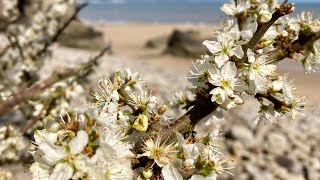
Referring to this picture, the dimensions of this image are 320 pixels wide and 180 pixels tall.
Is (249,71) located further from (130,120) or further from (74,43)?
(74,43)

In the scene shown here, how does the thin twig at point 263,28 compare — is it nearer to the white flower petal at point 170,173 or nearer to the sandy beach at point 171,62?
the white flower petal at point 170,173

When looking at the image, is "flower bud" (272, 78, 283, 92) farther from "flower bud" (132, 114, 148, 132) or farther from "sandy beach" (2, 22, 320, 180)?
"sandy beach" (2, 22, 320, 180)

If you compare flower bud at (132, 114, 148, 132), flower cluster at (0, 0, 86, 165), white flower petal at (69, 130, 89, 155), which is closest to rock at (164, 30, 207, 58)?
flower cluster at (0, 0, 86, 165)

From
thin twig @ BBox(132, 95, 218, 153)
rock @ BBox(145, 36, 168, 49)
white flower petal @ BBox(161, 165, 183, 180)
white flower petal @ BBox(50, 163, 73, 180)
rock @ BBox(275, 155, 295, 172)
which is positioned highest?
white flower petal @ BBox(50, 163, 73, 180)

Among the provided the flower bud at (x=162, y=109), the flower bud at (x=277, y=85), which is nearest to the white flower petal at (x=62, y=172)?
A: the flower bud at (x=162, y=109)

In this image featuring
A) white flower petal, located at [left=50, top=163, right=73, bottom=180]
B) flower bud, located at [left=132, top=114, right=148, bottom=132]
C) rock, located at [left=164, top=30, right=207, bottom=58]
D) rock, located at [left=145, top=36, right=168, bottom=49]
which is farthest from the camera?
rock, located at [left=145, top=36, right=168, bottom=49]

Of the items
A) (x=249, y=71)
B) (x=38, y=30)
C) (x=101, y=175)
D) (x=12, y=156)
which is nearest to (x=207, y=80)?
(x=249, y=71)

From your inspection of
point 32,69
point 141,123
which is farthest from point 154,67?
point 141,123
